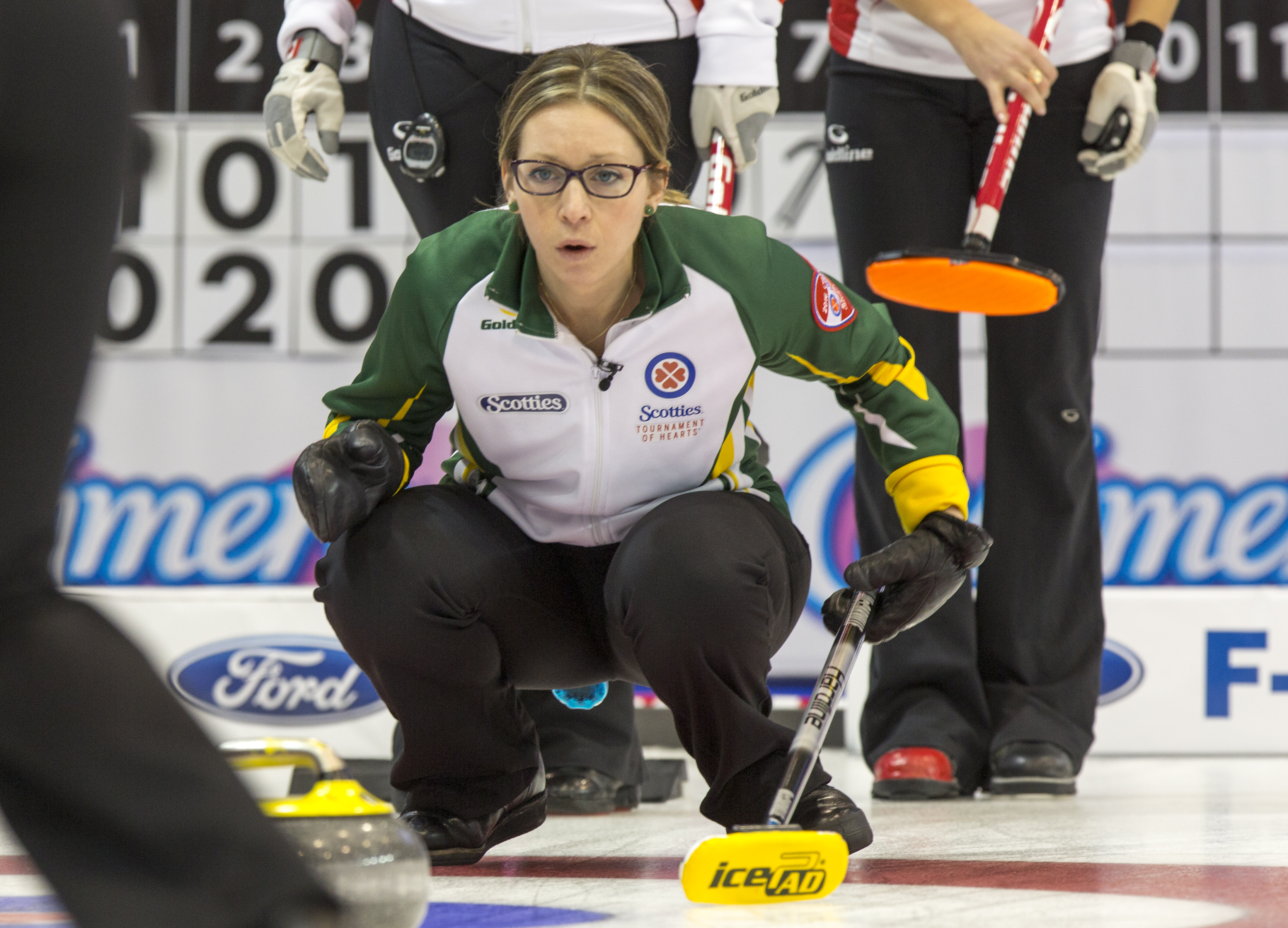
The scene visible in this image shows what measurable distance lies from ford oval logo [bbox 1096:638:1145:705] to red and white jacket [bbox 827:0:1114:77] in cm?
140

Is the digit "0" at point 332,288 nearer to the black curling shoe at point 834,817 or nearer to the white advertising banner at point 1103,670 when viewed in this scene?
the white advertising banner at point 1103,670

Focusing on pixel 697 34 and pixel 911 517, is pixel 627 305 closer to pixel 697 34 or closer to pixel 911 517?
pixel 911 517

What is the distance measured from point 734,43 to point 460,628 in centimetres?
96

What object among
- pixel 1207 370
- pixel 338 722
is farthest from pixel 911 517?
pixel 1207 370

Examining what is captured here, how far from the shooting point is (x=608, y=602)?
1.67m

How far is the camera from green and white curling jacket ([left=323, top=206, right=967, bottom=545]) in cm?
172

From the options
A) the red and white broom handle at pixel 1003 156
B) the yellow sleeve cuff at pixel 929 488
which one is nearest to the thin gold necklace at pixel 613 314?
the yellow sleeve cuff at pixel 929 488

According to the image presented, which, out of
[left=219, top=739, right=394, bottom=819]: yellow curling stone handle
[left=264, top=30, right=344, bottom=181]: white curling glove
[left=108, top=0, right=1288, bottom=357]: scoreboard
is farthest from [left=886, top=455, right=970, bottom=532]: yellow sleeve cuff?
[left=108, top=0, right=1288, bottom=357]: scoreboard

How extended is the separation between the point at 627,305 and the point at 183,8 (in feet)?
9.51

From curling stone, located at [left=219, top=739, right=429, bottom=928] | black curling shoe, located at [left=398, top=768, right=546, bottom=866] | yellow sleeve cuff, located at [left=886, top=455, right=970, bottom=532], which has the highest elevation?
yellow sleeve cuff, located at [left=886, top=455, right=970, bottom=532]

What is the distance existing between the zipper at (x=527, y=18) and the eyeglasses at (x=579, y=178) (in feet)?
1.77

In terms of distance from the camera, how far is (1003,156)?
92.1 inches

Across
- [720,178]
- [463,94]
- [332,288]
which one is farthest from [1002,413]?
[332,288]

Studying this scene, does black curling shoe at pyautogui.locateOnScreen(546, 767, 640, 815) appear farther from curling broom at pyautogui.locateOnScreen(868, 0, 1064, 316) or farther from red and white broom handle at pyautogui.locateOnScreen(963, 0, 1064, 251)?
red and white broom handle at pyautogui.locateOnScreen(963, 0, 1064, 251)
